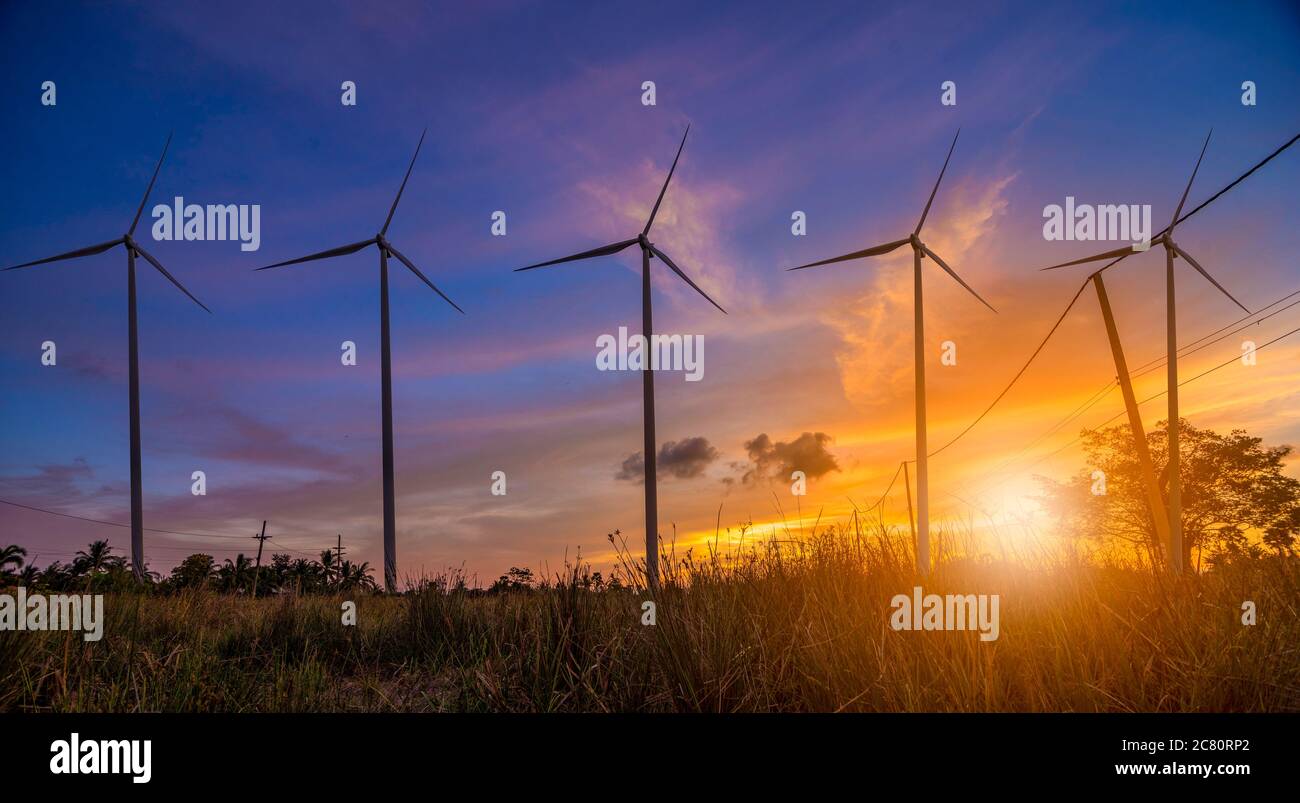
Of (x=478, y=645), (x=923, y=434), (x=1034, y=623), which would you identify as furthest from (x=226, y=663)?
(x=923, y=434)

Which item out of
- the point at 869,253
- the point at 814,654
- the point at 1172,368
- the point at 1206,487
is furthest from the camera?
the point at 1206,487

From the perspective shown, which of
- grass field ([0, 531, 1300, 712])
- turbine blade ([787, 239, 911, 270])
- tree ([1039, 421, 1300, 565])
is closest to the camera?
grass field ([0, 531, 1300, 712])

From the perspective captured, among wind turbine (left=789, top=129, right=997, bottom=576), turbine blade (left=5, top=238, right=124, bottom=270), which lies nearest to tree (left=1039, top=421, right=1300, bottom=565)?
wind turbine (left=789, top=129, right=997, bottom=576)

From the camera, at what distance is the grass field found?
800 cm

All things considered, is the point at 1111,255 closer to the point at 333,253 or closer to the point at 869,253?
the point at 869,253

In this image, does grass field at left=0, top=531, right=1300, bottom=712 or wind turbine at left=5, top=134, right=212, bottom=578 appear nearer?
grass field at left=0, top=531, right=1300, bottom=712

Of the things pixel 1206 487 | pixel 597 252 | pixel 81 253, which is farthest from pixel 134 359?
pixel 1206 487

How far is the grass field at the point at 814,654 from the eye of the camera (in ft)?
26.2

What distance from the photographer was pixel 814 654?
852cm

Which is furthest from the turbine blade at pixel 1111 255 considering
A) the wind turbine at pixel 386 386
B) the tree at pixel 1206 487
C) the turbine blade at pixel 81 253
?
the turbine blade at pixel 81 253

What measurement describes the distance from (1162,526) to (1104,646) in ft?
58.0

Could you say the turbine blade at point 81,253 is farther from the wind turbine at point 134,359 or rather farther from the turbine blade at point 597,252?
the turbine blade at point 597,252

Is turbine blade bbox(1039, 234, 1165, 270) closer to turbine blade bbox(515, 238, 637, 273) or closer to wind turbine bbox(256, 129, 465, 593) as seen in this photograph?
turbine blade bbox(515, 238, 637, 273)
